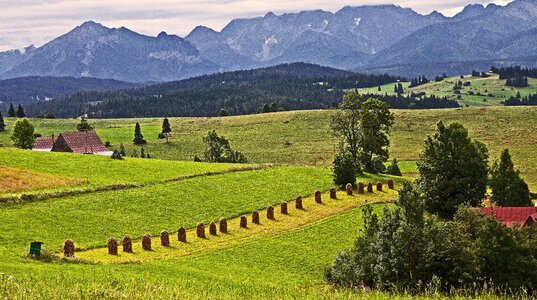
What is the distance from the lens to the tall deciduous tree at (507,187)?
57.9 metres

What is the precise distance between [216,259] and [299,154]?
92.5 meters

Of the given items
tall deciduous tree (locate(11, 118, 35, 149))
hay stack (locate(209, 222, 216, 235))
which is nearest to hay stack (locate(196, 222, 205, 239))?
hay stack (locate(209, 222, 216, 235))

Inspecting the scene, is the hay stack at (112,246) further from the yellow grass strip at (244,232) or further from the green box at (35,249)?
the green box at (35,249)

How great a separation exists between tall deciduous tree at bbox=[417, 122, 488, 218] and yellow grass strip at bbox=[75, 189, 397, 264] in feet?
15.5

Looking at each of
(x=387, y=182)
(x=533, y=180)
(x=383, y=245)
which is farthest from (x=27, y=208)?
(x=533, y=180)

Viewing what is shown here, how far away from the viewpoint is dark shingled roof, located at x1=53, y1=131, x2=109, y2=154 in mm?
96094

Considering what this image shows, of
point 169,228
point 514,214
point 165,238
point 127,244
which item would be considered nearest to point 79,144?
point 169,228

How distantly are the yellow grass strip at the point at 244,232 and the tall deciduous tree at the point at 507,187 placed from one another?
959 centimetres

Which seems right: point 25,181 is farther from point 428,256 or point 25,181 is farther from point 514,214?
point 514,214

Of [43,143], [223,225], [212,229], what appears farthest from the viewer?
[43,143]

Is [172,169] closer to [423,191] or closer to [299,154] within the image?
[423,191]

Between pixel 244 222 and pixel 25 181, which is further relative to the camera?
pixel 25 181

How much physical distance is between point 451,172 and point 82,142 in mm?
60807

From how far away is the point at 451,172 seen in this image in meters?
56.4
